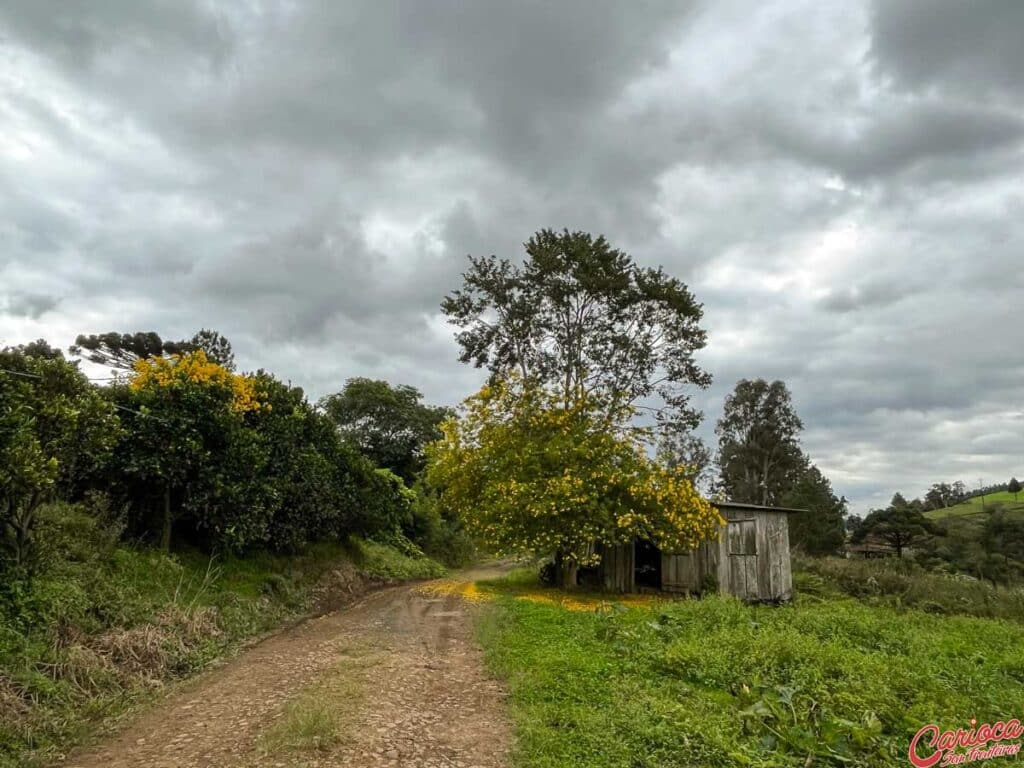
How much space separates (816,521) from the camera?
136 feet

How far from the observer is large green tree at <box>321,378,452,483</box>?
3841 cm

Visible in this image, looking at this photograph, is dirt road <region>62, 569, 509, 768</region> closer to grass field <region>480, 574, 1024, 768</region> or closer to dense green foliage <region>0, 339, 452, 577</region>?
grass field <region>480, 574, 1024, 768</region>

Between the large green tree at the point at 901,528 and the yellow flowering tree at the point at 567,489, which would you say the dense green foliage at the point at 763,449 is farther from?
the yellow flowering tree at the point at 567,489

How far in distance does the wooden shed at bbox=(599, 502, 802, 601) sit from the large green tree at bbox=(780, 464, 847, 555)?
22.8m

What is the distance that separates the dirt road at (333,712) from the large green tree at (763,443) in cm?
4353

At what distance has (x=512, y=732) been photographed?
6.15 meters

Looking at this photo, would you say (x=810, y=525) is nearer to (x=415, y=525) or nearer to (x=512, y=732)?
(x=415, y=525)

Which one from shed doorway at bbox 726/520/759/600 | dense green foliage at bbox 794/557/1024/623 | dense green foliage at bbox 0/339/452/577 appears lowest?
dense green foliage at bbox 794/557/1024/623

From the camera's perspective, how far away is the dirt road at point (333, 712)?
553 centimetres

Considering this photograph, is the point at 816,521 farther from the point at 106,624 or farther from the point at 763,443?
the point at 106,624

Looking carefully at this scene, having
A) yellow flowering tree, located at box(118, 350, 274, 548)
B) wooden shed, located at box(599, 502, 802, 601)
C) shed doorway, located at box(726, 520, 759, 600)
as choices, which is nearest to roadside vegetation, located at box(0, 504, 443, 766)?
yellow flowering tree, located at box(118, 350, 274, 548)

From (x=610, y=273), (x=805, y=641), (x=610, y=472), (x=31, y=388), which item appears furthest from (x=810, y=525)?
(x=31, y=388)

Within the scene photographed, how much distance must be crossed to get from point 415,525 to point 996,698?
85.7ft

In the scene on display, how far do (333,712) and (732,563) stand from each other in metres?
14.6
